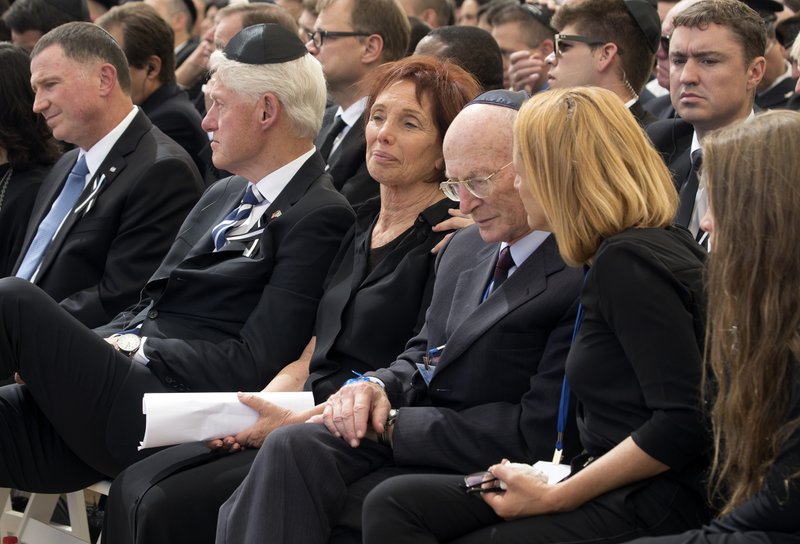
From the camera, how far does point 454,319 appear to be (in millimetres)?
3342

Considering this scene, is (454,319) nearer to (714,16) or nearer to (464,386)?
(464,386)

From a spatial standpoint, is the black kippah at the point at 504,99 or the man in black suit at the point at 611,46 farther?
the man in black suit at the point at 611,46

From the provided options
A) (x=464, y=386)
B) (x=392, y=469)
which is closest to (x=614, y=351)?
(x=464, y=386)

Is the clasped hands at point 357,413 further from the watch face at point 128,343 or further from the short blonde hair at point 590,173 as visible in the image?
the watch face at point 128,343

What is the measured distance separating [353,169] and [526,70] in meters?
1.53

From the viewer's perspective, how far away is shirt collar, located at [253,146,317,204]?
420 centimetres

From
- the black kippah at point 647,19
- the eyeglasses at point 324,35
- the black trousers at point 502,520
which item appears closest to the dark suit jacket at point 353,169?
the eyeglasses at point 324,35

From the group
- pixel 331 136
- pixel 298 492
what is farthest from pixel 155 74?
pixel 298 492

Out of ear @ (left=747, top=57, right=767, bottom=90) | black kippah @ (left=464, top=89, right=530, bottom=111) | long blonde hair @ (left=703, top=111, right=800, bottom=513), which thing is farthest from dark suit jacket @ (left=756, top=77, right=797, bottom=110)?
long blonde hair @ (left=703, top=111, right=800, bottom=513)

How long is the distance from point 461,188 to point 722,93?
1.36 metres

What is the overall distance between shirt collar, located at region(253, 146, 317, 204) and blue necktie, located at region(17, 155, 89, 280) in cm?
115

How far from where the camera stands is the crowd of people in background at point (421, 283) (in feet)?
8.36

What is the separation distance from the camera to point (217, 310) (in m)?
4.11

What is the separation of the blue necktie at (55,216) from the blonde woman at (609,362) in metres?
2.70
